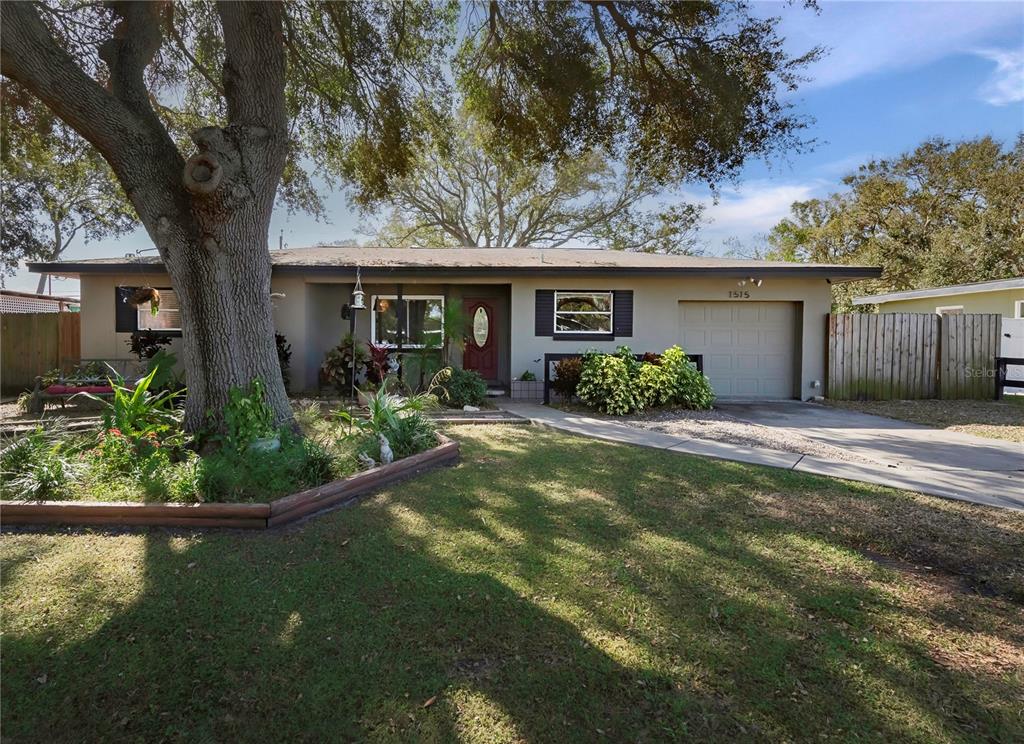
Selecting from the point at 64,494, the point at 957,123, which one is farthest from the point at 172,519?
the point at 957,123

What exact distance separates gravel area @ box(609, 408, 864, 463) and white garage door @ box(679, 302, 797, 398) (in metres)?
2.41

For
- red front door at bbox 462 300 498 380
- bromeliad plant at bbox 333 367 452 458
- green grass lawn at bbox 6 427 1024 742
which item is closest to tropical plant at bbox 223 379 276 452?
bromeliad plant at bbox 333 367 452 458

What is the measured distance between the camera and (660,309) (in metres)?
10.9

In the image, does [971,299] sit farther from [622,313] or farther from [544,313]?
[544,313]

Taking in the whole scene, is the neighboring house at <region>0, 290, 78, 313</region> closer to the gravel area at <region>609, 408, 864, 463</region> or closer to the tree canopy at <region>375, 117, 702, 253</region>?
the tree canopy at <region>375, 117, 702, 253</region>

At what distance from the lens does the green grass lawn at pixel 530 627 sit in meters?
1.90

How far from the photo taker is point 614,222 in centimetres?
2345

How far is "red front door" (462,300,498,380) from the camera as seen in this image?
39.2 ft

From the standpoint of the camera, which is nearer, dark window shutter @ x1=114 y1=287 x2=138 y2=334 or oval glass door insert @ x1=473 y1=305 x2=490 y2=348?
dark window shutter @ x1=114 y1=287 x2=138 y2=334

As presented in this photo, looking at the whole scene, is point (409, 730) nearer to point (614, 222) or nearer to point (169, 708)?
point (169, 708)

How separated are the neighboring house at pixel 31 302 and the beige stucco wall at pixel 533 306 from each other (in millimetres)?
10625

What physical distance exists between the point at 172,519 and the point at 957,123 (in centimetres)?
2792

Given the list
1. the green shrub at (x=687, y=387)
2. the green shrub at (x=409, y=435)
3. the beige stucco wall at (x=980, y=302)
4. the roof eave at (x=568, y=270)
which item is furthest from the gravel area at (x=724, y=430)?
the beige stucco wall at (x=980, y=302)

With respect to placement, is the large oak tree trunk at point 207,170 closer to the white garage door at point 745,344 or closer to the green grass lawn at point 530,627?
the green grass lawn at point 530,627
